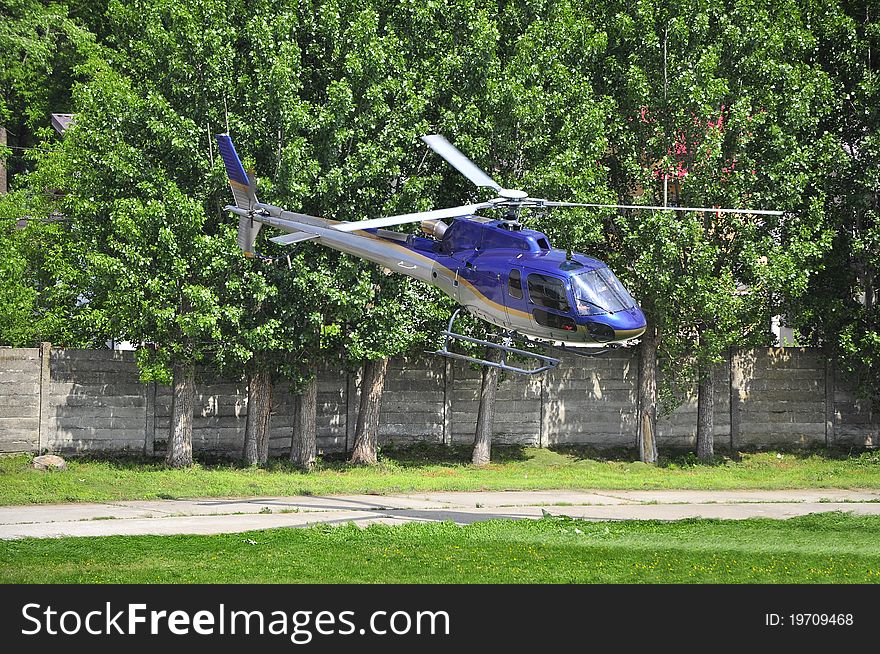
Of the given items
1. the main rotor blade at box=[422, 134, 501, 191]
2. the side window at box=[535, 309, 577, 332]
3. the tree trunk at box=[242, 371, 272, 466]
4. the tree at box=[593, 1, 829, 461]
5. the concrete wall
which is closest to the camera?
the side window at box=[535, 309, 577, 332]

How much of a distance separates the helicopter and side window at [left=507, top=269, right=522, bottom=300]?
0.02 m

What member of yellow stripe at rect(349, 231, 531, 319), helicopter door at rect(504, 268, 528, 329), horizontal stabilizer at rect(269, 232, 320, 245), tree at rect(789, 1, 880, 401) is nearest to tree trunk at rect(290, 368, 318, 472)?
horizontal stabilizer at rect(269, 232, 320, 245)

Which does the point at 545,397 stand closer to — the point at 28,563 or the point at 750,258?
the point at 750,258

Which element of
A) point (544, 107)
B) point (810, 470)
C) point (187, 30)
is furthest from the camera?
point (810, 470)

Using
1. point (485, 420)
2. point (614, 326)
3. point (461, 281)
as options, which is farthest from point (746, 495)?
point (461, 281)

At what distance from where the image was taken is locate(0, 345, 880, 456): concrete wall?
22422mm

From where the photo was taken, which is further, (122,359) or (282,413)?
(282,413)

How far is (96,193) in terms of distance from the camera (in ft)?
74.1

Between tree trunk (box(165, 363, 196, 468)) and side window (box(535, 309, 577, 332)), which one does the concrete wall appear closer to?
tree trunk (box(165, 363, 196, 468))

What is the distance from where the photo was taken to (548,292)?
16406mm

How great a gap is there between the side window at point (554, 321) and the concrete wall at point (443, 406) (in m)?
9.02

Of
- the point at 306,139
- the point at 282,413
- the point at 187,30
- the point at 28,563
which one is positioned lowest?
the point at 28,563

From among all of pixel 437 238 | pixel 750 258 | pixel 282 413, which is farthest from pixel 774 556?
pixel 282 413

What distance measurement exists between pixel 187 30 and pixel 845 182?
625 inches
